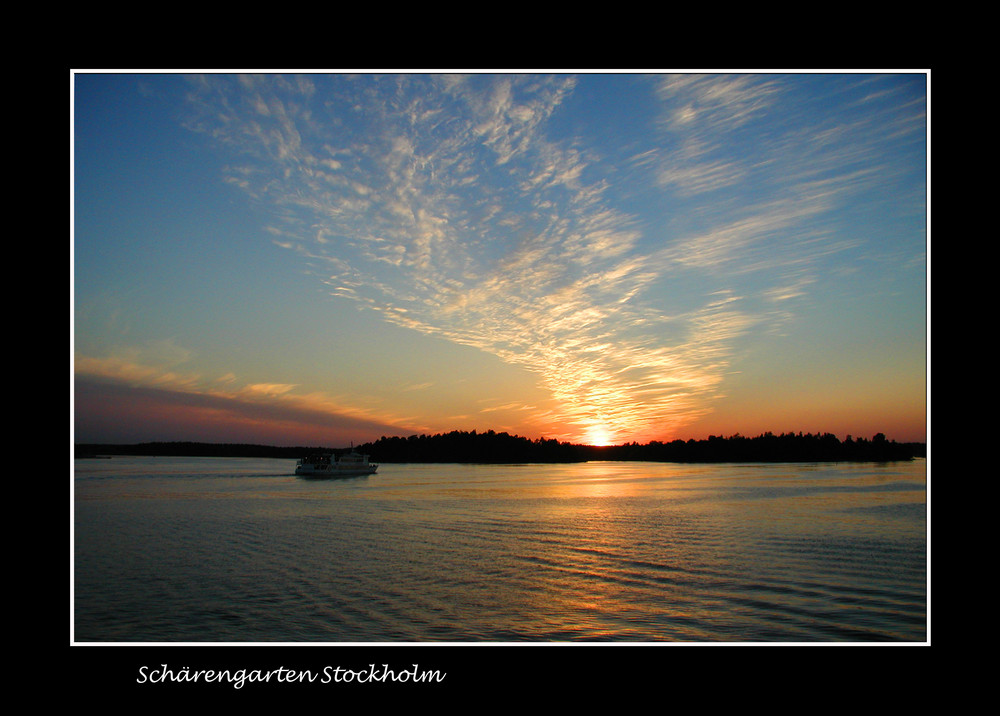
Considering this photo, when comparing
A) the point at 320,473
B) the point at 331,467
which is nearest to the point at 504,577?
the point at 320,473

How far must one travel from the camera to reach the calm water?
15.9 metres

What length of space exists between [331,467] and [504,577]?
8823 cm

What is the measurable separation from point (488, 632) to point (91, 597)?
14901 mm

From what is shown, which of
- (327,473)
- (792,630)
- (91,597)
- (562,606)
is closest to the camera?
(792,630)

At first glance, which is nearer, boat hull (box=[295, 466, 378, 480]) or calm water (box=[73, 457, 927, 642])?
calm water (box=[73, 457, 927, 642])

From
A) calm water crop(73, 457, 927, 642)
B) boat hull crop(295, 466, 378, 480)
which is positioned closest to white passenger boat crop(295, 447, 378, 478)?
boat hull crop(295, 466, 378, 480)

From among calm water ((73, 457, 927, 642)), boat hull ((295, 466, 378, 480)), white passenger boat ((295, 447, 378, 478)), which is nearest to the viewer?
calm water ((73, 457, 927, 642))

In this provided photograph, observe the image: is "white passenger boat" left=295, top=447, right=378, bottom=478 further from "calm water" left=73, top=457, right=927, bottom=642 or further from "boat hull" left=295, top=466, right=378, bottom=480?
"calm water" left=73, top=457, right=927, bottom=642

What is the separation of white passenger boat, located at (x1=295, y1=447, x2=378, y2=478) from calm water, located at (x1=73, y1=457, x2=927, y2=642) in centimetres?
5823

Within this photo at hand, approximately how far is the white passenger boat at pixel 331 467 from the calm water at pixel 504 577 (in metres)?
58.2

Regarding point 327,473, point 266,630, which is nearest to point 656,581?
point 266,630

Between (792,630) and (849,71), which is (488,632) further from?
(849,71)

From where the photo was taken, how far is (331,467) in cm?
10294

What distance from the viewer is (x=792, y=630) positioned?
15.5 meters
